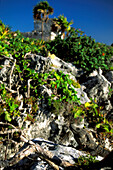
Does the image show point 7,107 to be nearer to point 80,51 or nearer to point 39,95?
point 39,95

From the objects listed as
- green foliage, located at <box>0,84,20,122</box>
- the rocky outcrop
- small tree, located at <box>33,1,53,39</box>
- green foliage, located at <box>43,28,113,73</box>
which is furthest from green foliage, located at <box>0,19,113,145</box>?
small tree, located at <box>33,1,53,39</box>

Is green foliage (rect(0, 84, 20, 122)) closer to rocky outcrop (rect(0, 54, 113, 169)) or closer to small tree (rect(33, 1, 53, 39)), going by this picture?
rocky outcrop (rect(0, 54, 113, 169))

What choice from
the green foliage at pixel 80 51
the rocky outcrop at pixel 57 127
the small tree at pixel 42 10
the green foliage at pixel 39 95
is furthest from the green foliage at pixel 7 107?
the small tree at pixel 42 10

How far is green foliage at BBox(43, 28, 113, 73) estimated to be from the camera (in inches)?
448

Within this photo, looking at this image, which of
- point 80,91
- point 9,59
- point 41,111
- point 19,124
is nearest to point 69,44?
point 80,91

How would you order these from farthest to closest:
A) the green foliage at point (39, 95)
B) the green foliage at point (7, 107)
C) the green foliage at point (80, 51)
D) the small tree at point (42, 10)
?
the small tree at point (42, 10) < the green foliage at point (80, 51) < the green foliage at point (39, 95) < the green foliage at point (7, 107)

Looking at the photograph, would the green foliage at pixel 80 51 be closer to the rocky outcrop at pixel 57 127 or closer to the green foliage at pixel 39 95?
the green foliage at pixel 39 95

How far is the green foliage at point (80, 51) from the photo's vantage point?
1137 cm

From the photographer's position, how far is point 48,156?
324cm

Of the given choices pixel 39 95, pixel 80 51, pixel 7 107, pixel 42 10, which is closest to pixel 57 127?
pixel 39 95

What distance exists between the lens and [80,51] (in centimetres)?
1144

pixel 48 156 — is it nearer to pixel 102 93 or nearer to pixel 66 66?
pixel 102 93

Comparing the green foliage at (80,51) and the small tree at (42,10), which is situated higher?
the small tree at (42,10)

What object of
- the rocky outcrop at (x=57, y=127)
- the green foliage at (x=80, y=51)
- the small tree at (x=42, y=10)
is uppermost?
the small tree at (x=42, y=10)
